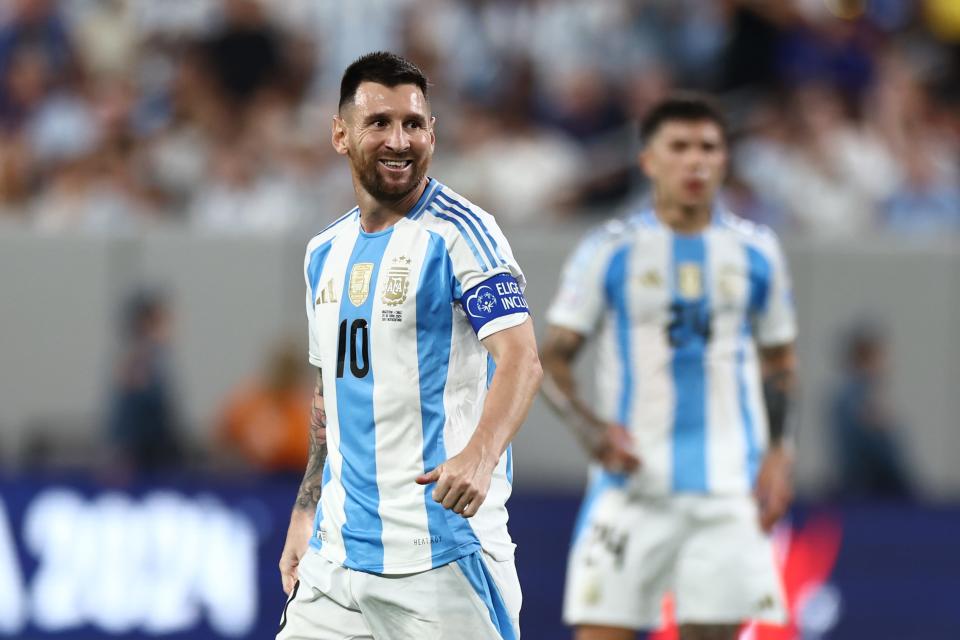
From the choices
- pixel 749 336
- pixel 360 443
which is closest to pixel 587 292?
pixel 749 336

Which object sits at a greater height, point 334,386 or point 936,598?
point 334,386

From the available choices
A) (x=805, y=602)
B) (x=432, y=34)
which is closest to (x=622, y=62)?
(x=432, y=34)

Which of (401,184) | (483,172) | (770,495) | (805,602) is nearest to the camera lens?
(401,184)

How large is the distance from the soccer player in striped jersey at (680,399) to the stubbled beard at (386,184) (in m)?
2.07

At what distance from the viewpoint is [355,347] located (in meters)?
4.21

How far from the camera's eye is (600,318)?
6.23 meters

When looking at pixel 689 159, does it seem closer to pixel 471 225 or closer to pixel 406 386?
pixel 471 225

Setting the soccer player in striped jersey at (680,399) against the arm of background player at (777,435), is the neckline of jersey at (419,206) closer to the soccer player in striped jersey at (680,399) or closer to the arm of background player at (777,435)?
the soccer player in striped jersey at (680,399)

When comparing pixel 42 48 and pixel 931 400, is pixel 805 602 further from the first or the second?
pixel 42 48

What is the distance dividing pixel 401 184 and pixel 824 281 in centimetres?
602

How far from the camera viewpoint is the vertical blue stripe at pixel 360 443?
418 cm

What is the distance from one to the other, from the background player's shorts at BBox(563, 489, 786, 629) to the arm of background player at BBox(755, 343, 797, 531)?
3.3 inches

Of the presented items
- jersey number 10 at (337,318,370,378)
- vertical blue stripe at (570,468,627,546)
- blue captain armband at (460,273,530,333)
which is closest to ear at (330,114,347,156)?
jersey number 10 at (337,318,370,378)

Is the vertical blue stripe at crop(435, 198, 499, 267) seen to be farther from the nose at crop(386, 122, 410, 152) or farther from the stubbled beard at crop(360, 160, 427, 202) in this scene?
the nose at crop(386, 122, 410, 152)
